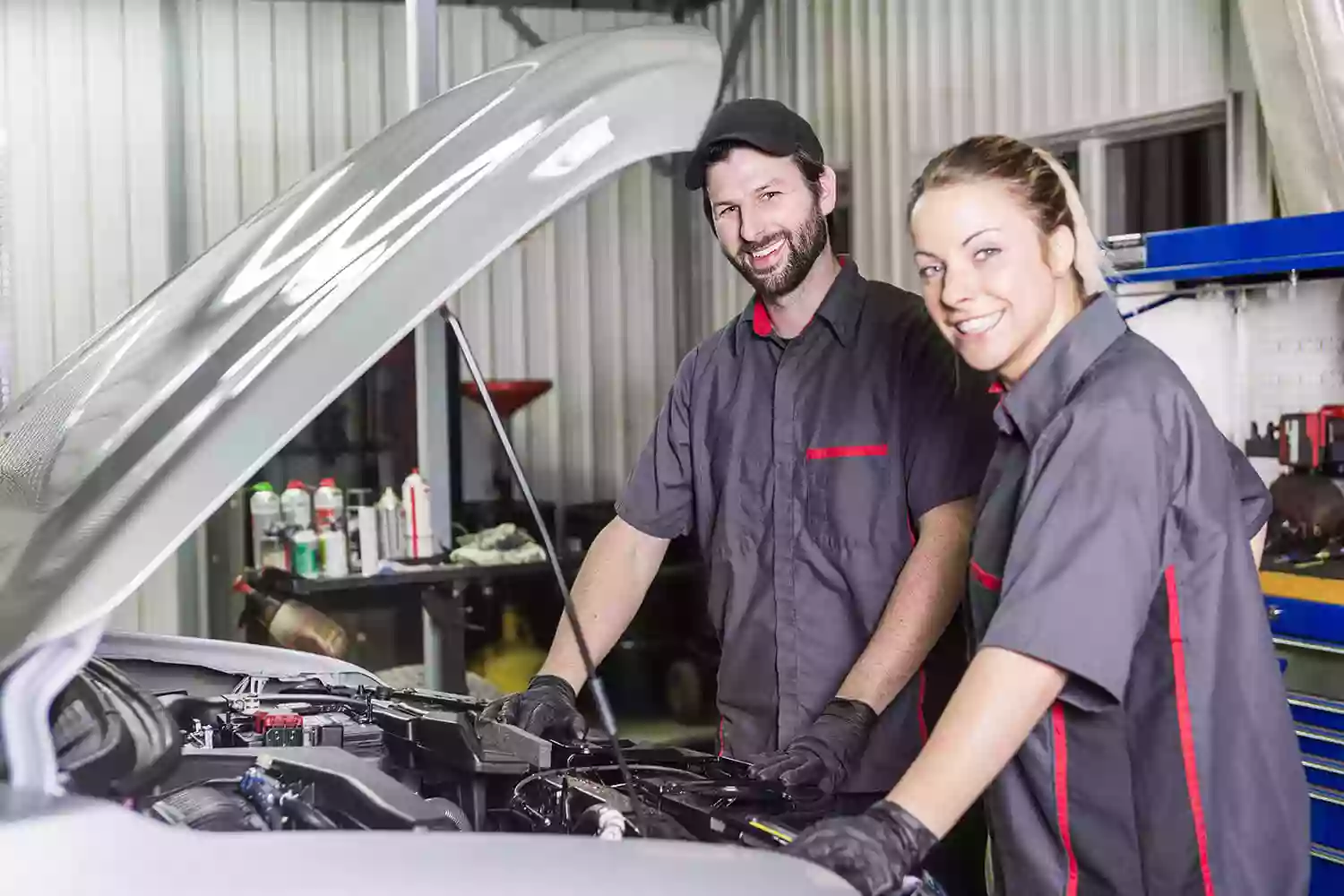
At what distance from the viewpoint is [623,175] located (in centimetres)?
334

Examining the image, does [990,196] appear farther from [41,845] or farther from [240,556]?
[240,556]

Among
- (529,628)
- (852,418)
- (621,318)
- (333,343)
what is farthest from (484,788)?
(621,318)

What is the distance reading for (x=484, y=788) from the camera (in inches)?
58.5

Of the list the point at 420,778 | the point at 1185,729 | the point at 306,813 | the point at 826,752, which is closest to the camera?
the point at 306,813

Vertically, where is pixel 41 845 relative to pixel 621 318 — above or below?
below

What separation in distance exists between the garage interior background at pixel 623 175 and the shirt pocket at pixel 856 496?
1650 millimetres

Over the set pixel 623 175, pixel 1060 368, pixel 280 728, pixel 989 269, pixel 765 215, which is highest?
pixel 623 175

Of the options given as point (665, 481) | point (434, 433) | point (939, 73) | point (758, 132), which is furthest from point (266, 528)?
point (758, 132)

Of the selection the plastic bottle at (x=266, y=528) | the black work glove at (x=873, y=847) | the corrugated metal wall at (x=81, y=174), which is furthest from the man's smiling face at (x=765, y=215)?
the corrugated metal wall at (x=81, y=174)

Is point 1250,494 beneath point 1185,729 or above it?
above

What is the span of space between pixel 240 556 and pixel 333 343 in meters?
4.18

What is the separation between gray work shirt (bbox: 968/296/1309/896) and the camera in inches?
48.5

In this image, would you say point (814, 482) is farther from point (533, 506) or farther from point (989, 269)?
point (533, 506)

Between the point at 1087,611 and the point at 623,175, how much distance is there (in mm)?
2340
